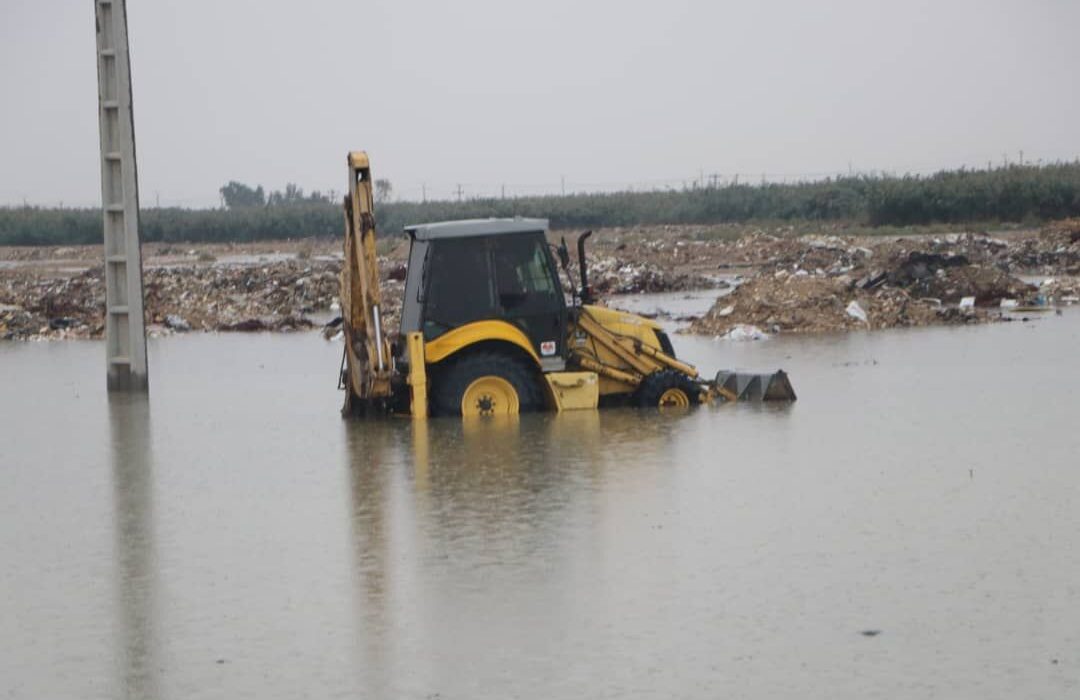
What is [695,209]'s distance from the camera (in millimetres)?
86938

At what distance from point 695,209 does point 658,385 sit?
68.6 meters

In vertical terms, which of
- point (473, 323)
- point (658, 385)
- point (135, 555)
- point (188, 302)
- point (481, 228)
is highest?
point (481, 228)

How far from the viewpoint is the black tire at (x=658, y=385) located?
19.0 metres

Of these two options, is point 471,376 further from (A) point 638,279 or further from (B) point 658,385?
(A) point 638,279

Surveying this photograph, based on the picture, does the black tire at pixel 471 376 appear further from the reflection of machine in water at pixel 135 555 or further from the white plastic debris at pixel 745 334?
the white plastic debris at pixel 745 334

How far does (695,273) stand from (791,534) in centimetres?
3862

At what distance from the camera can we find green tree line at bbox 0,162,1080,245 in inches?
2633

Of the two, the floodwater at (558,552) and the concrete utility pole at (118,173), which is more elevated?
the concrete utility pole at (118,173)

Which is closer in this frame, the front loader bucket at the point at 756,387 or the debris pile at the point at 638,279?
the front loader bucket at the point at 756,387

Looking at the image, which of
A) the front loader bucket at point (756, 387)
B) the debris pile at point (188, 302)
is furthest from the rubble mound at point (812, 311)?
the front loader bucket at point (756, 387)

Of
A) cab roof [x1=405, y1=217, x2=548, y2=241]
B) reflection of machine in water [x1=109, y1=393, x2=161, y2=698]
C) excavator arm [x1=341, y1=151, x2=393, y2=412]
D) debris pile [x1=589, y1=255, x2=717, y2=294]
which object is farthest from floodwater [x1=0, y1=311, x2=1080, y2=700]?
debris pile [x1=589, y1=255, x2=717, y2=294]

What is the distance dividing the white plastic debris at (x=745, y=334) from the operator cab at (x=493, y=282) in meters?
10.8

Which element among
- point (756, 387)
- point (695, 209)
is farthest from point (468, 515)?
point (695, 209)

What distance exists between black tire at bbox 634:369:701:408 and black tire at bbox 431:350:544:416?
135cm
